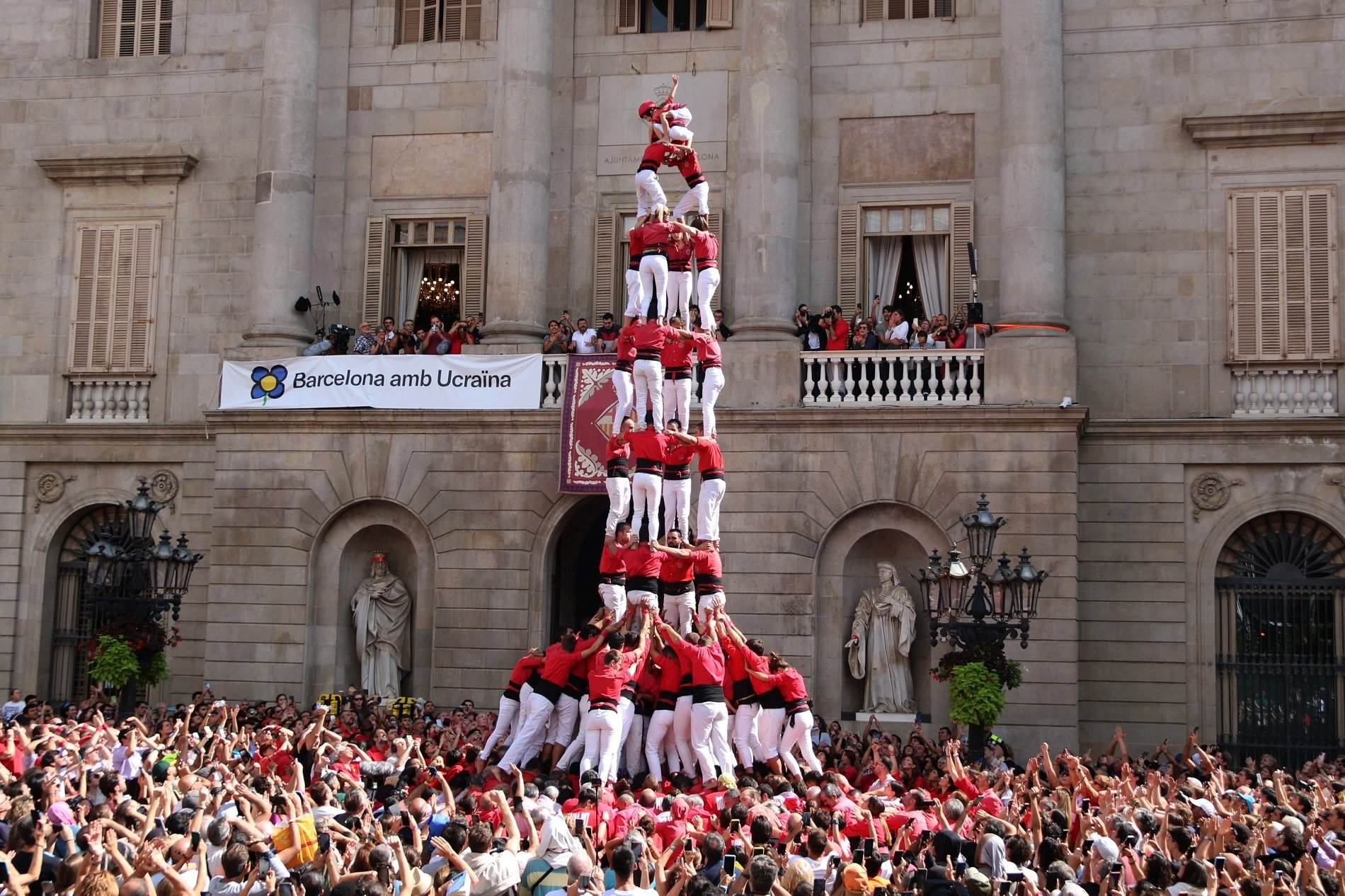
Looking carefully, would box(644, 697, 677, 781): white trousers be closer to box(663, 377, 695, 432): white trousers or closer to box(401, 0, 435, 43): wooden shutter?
box(663, 377, 695, 432): white trousers

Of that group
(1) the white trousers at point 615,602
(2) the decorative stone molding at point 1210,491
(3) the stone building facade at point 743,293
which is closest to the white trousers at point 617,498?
(1) the white trousers at point 615,602

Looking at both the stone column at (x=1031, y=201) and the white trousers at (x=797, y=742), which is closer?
the white trousers at (x=797, y=742)

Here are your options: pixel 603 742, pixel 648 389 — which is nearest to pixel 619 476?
pixel 648 389

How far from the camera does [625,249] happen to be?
3409cm

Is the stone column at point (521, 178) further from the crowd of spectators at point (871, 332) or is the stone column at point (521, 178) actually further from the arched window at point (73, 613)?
the arched window at point (73, 613)

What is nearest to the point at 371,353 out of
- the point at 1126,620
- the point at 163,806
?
the point at 1126,620

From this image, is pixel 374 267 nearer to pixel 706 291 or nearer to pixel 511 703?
pixel 706 291

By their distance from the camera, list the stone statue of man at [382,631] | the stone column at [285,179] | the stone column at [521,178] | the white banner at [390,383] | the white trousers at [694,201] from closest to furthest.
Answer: the white trousers at [694,201]
the white banner at [390,383]
the stone statue of man at [382,631]
the stone column at [521,178]
the stone column at [285,179]

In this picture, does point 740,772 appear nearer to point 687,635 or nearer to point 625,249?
point 687,635

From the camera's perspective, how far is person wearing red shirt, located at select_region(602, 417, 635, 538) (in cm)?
2325

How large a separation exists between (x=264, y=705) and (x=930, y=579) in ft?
39.2

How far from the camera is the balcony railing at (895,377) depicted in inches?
1194

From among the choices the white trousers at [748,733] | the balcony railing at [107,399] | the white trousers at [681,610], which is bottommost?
the white trousers at [748,733]

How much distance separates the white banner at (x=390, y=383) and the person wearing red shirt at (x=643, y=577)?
9239 mm
